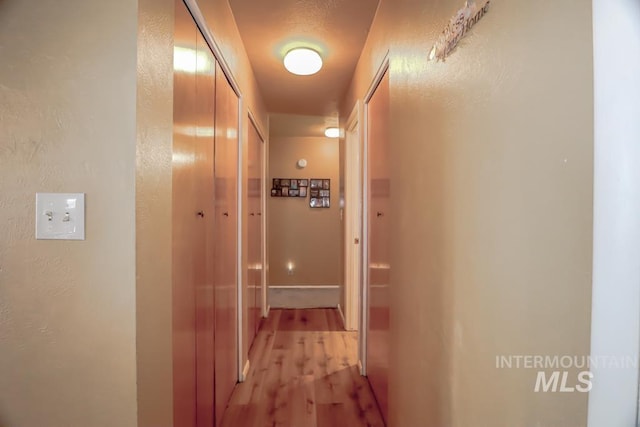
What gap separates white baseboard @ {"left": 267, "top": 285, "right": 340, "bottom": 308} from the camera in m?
3.94

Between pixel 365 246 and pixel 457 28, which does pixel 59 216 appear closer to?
pixel 457 28

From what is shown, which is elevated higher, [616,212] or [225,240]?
[616,212]

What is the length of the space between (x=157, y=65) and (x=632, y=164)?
3.61 feet

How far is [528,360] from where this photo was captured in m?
0.60

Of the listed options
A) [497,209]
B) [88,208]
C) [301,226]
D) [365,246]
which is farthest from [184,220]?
[301,226]

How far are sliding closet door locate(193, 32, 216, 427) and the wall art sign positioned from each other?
3.10 feet

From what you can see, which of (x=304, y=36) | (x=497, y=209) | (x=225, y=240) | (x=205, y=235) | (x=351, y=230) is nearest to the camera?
(x=497, y=209)

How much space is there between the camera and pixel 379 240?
1.80 m

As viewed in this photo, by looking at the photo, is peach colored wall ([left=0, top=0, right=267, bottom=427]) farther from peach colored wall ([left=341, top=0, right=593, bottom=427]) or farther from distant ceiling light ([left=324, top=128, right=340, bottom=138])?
distant ceiling light ([left=324, top=128, right=340, bottom=138])

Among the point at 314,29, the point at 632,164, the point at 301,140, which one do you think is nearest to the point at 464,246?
the point at 632,164

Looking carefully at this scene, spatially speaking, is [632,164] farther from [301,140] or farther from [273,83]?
[301,140]

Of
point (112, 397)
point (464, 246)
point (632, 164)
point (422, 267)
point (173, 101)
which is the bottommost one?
point (112, 397)

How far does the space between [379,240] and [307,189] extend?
2.93 metres

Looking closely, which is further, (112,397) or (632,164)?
(112,397)
